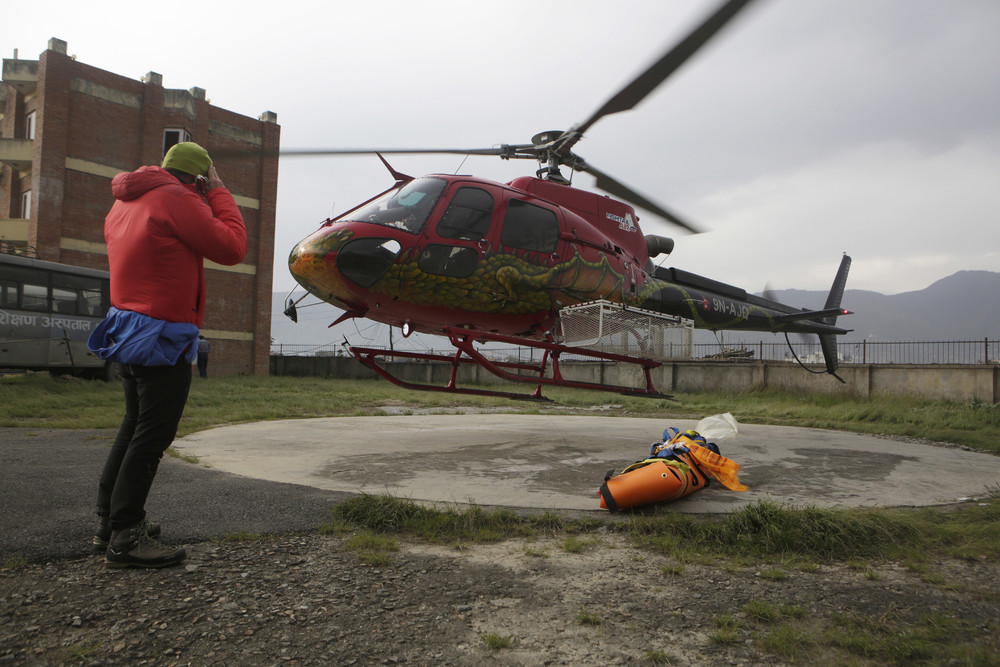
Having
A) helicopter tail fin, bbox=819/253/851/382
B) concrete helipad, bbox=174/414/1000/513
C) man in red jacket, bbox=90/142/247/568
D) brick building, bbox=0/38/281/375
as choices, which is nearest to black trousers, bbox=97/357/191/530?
man in red jacket, bbox=90/142/247/568

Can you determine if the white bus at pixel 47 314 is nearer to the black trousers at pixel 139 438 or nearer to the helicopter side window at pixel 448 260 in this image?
the helicopter side window at pixel 448 260

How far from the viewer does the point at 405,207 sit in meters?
6.00

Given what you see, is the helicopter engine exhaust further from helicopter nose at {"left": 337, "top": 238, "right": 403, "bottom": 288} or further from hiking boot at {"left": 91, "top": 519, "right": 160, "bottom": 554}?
hiking boot at {"left": 91, "top": 519, "right": 160, "bottom": 554}

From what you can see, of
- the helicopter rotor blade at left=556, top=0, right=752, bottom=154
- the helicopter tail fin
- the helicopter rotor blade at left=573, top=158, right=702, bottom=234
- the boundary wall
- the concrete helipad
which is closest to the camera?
the concrete helipad

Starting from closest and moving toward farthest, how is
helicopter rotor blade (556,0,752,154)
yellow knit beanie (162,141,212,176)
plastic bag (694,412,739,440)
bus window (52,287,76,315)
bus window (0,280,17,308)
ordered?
yellow knit beanie (162,141,212,176), helicopter rotor blade (556,0,752,154), plastic bag (694,412,739,440), bus window (0,280,17,308), bus window (52,287,76,315)

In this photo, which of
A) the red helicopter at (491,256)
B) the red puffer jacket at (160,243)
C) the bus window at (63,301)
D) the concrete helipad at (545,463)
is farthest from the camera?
the bus window at (63,301)

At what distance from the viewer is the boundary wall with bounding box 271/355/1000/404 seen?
49.5ft

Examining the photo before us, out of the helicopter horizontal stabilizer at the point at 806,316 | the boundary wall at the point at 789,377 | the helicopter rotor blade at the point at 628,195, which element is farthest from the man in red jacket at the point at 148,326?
the boundary wall at the point at 789,377

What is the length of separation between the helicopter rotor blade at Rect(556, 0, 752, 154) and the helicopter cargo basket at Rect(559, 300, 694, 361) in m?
1.97

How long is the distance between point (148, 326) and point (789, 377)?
19.3m

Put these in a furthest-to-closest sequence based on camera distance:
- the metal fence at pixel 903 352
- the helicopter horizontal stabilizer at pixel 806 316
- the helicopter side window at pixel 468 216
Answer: the metal fence at pixel 903 352, the helicopter horizontal stabilizer at pixel 806 316, the helicopter side window at pixel 468 216

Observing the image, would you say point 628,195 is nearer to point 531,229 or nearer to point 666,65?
point 531,229

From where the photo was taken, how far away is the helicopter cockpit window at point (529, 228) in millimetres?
6391

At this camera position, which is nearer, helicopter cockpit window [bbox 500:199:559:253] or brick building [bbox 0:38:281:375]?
helicopter cockpit window [bbox 500:199:559:253]
